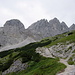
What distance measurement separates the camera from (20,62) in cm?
5759

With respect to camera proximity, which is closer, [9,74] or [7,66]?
[9,74]

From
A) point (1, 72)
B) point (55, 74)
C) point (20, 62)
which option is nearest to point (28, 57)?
point (20, 62)

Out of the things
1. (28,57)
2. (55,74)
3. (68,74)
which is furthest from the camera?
(28,57)

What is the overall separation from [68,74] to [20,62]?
116ft

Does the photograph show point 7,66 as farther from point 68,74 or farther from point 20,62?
point 68,74

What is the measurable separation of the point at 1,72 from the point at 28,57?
Result: 51.0 ft

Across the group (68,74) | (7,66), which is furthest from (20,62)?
(68,74)

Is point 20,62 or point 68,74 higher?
point 20,62

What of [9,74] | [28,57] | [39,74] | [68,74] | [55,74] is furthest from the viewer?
[28,57]

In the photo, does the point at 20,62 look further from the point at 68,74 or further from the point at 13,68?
the point at 68,74

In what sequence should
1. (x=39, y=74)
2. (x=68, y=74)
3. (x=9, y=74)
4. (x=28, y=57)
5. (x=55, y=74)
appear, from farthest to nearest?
(x=28, y=57)
(x=9, y=74)
(x=39, y=74)
(x=55, y=74)
(x=68, y=74)

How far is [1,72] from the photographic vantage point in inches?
2397

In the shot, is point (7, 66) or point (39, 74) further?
point (7, 66)

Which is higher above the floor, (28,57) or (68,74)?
(28,57)
